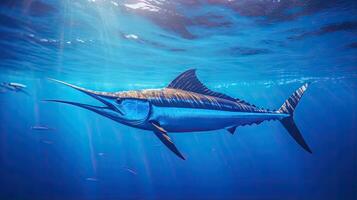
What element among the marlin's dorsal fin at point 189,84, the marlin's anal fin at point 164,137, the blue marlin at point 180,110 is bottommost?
the marlin's anal fin at point 164,137

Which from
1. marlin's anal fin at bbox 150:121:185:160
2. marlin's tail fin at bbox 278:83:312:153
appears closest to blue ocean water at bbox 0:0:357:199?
marlin's tail fin at bbox 278:83:312:153

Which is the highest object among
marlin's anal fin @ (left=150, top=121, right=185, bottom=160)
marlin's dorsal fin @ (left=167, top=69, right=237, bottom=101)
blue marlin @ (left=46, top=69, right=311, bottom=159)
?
marlin's dorsal fin @ (left=167, top=69, right=237, bottom=101)

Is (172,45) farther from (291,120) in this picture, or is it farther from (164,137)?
(164,137)

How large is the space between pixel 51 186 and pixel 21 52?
14.7m

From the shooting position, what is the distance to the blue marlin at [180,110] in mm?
4754

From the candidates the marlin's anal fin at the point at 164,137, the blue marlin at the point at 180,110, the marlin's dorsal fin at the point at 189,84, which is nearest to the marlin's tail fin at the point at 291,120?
the blue marlin at the point at 180,110

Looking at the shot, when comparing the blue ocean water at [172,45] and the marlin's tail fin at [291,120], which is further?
the blue ocean water at [172,45]

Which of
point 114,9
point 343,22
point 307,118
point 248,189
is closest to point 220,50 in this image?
point 343,22

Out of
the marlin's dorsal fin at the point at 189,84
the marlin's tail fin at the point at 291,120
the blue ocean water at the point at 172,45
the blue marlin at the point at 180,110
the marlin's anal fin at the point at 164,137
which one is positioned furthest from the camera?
the blue ocean water at the point at 172,45

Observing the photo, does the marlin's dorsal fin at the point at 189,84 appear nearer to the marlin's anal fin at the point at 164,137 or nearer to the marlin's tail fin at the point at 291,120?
the marlin's anal fin at the point at 164,137

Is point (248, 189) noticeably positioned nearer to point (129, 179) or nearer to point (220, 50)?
point (129, 179)

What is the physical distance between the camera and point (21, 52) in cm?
1827

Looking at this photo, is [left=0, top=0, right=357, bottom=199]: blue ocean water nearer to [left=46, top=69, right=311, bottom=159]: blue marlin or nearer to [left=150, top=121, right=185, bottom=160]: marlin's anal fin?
[left=46, top=69, right=311, bottom=159]: blue marlin

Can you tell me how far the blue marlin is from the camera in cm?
475
